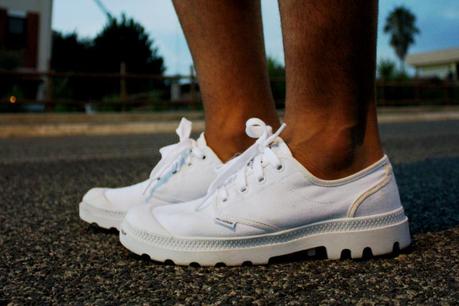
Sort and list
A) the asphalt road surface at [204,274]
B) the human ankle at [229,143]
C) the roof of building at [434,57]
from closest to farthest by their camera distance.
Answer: the asphalt road surface at [204,274] → the human ankle at [229,143] → the roof of building at [434,57]

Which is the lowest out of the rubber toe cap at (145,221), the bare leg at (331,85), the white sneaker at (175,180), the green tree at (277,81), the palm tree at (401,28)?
the rubber toe cap at (145,221)

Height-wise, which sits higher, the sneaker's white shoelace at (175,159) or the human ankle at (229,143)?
the human ankle at (229,143)

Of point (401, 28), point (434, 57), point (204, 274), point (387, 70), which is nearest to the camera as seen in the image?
point (204, 274)

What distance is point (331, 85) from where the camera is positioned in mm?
812

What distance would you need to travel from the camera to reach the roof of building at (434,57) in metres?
31.3

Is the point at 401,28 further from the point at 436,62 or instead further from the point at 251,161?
the point at 251,161

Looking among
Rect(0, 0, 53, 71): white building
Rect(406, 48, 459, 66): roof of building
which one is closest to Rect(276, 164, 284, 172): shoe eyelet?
Rect(0, 0, 53, 71): white building

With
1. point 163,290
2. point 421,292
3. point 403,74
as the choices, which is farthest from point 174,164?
point 403,74

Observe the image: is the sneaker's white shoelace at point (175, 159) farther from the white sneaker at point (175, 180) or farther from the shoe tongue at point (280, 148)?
the shoe tongue at point (280, 148)

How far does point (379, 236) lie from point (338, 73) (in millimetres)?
260

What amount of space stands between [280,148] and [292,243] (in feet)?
0.49

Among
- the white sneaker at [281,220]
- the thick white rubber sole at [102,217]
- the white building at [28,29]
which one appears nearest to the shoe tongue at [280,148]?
the white sneaker at [281,220]

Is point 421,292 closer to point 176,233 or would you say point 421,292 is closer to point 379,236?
point 379,236

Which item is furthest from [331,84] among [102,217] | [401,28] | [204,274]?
[401,28]
